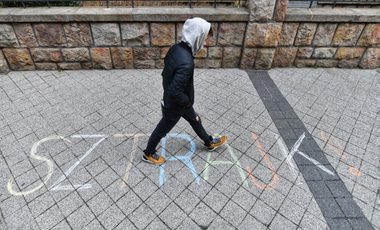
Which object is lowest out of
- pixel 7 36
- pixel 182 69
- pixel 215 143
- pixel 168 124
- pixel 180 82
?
pixel 215 143

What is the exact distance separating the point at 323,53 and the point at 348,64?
2.56 feet

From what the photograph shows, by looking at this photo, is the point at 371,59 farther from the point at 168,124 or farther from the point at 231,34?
the point at 168,124

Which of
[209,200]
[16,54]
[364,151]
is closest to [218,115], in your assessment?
[209,200]

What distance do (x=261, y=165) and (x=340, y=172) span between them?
1.07 meters

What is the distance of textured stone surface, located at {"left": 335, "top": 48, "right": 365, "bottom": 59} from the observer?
5.43 m

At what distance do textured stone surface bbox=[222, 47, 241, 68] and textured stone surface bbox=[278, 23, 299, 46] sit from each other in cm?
100

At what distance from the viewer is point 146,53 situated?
5133mm

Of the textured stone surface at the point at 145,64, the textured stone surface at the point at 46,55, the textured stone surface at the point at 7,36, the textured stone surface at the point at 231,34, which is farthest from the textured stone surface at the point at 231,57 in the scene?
the textured stone surface at the point at 7,36

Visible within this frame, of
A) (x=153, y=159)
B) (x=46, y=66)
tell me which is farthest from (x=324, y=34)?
(x=46, y=66)

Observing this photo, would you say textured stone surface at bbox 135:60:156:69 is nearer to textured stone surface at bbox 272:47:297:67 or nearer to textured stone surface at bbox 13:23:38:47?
textured stone surface at bbox 13:23:38:47

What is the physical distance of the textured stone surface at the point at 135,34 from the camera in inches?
187

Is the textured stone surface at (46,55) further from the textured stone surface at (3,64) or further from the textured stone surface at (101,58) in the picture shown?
the textured stone surface at (101,58)

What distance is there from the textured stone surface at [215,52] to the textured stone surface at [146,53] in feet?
3.88

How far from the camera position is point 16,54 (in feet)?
15.9
